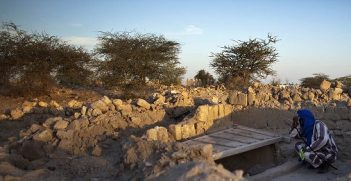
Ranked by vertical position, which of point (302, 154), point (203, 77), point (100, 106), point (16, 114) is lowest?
point (302, 154)

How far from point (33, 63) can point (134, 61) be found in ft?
12.6

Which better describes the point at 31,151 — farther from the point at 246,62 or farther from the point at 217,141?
the point at 246,62

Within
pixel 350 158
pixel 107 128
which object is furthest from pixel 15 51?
pixel 350 158

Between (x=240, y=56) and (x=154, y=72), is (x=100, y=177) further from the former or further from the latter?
(x=240, y=56)

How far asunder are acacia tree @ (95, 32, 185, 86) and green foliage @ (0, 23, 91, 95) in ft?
4.20

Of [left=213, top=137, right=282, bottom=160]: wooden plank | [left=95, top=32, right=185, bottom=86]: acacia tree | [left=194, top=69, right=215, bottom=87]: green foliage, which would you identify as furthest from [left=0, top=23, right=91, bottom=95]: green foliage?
[left=213, top=137, right=282, bottom=160]: wooden plank

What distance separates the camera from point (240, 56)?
17281mm

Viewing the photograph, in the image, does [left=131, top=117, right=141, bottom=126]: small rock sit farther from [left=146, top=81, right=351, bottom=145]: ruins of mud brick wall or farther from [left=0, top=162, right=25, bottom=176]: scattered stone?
[left=0, top=162, right=25, bottom=176]: scattered stone

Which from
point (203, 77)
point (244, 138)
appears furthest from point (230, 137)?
point (203, 77)

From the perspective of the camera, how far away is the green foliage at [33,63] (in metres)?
14.7

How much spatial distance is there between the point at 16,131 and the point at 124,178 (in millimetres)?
5067

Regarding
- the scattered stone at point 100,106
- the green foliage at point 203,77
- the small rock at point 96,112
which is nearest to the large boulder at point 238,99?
the scattered stone at point 100,106

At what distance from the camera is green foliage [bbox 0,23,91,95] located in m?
14.7

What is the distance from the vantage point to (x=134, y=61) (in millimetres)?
16062
